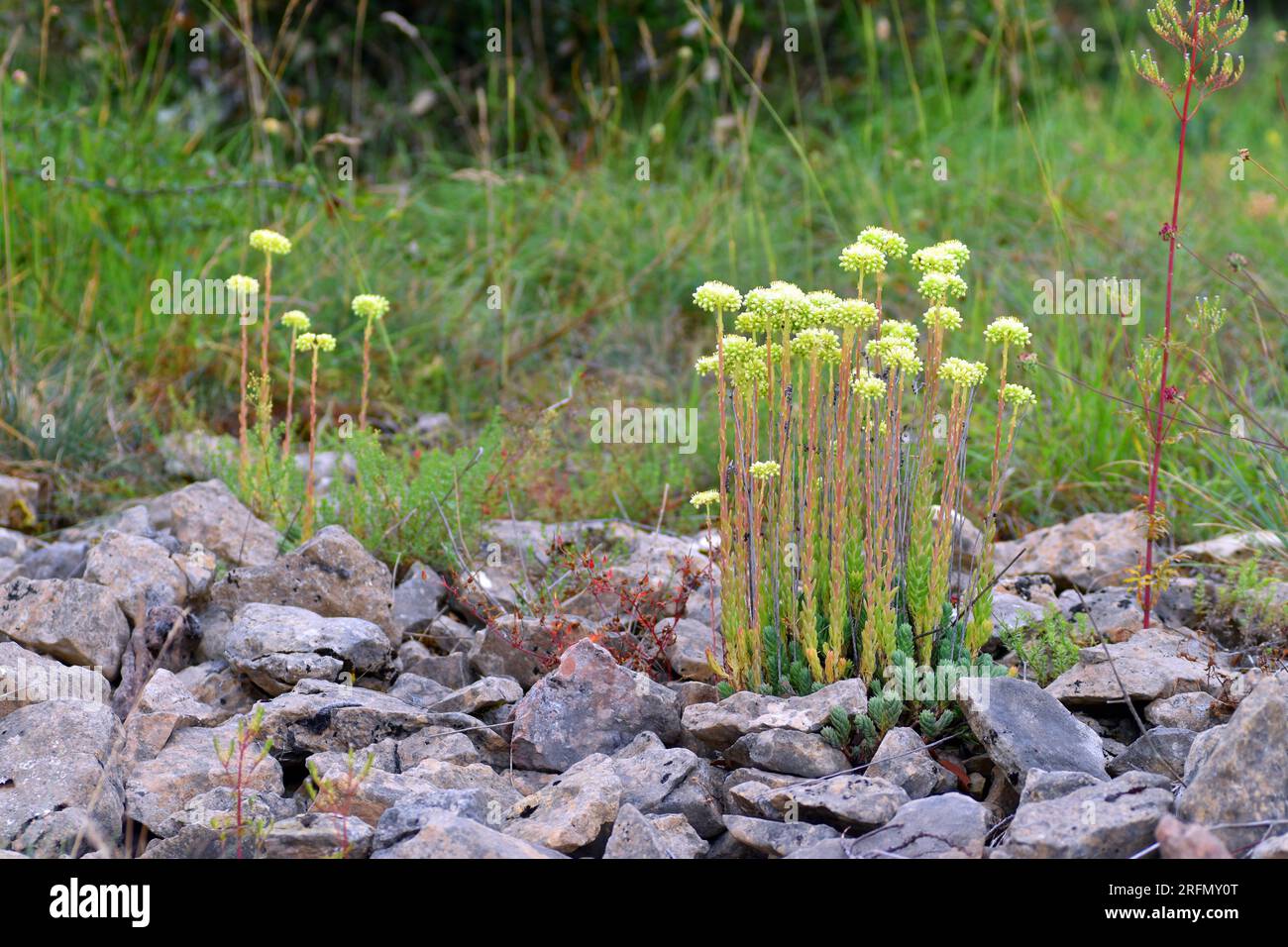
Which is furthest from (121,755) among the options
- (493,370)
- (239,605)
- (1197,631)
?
(493,370)

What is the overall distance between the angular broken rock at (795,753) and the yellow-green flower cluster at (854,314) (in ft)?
2.56

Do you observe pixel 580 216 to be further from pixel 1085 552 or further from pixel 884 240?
pixel 884 240

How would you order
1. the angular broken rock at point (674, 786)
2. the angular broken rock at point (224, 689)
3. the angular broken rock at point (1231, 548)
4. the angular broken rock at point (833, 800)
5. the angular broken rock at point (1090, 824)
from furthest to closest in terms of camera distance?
the angular broken rock at point (1231, 548), the angular broken rock at point (224, 689), the angular broken rock at point (674, 786), the angular broken rock at point (833, 800), the angular broken rock at point (1090, 824)

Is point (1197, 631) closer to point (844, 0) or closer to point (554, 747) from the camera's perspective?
point (554, 747)

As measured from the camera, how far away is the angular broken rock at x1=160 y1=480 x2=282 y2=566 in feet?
11.8

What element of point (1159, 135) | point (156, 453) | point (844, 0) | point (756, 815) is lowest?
point (756, 815)

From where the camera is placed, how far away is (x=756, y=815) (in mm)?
2486

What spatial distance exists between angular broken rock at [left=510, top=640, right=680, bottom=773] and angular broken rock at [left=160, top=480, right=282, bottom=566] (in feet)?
3.66

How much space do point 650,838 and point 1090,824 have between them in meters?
0.71

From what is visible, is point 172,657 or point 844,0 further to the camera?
point 844,0

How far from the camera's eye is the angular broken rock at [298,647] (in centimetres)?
290

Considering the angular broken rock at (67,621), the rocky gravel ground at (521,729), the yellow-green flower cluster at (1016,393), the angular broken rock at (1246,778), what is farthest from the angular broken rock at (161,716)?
the angular broken rock at (1246,778)

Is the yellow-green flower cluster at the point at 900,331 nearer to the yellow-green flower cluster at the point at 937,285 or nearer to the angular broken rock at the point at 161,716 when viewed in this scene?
the yellow-green flower cluster at the point at 937,285

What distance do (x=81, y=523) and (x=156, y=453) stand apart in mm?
455
